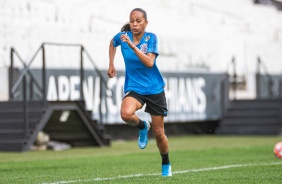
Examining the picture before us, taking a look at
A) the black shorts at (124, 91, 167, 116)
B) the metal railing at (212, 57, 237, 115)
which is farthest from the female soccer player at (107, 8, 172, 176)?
the metal railing at (212, 57, 237, 115)

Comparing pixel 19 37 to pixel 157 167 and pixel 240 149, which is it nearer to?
Answer: pixel 240 149

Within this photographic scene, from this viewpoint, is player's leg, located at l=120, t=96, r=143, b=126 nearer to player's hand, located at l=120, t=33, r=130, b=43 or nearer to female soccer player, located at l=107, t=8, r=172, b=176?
female soccer player, located at l=107, t=8, r=172, b=176

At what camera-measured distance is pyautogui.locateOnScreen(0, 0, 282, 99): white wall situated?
18.7 m

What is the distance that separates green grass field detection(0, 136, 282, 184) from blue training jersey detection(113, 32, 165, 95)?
964mm

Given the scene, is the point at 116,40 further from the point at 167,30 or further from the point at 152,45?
the point at 167,30

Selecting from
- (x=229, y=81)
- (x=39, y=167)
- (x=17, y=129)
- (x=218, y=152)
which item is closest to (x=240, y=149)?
(x=218, y=152)

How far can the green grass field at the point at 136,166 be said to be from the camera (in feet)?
30.9

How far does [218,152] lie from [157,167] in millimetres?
3794

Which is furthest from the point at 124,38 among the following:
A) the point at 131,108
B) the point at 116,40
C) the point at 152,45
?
the point at 131,108

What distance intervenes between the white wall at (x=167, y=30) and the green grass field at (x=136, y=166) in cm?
332

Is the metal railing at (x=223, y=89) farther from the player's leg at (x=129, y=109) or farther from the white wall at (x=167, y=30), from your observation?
the player's leg at (x=129, y=109)

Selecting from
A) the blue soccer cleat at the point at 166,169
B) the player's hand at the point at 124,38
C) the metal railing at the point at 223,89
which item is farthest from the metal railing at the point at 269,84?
the player's hand at the point at 124,38

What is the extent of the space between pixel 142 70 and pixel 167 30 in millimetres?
15880

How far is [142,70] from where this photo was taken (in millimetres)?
9195
